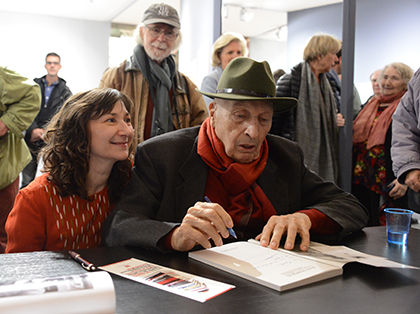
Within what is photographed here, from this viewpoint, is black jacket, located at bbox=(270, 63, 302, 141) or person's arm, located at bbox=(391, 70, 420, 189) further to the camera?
black jacket, located at bbox=(270, 63, 302, 141)

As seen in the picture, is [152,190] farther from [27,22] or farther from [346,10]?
[27,22]

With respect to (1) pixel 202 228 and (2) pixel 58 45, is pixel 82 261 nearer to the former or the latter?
(1) pixel 202 228

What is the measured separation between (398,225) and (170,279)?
87 cm

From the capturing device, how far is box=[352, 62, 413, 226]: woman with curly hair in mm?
3467

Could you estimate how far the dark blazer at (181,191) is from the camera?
55.1 inches

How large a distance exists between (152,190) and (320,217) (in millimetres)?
631

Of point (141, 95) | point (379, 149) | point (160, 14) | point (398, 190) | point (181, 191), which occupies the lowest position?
point (398, 190)

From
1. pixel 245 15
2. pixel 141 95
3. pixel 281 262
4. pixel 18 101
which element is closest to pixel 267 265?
pixel 281 262

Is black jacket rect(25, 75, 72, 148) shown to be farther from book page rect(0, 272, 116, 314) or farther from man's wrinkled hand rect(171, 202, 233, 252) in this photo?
book page rect(0, 272, 116, 314)

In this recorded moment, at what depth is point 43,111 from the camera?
15.7ft

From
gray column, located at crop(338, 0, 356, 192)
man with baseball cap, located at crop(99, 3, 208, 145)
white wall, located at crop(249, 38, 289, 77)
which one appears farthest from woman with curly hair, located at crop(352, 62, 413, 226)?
man with baseball cap, located at crop(99, 3, 208, 145)

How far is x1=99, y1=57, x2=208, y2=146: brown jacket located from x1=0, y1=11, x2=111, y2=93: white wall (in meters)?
3.38

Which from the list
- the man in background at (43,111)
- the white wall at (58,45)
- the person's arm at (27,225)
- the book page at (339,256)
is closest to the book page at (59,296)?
the book page at (339,256)

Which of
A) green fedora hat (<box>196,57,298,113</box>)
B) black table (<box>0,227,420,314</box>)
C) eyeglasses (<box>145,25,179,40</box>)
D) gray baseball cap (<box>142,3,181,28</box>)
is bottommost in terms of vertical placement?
black table (<box>0,227,420,314</box>)
